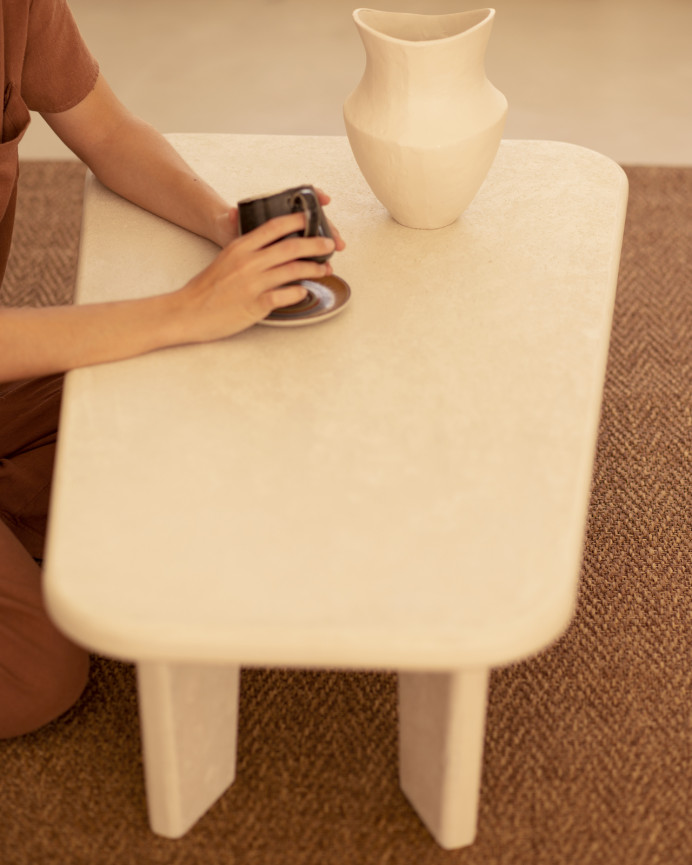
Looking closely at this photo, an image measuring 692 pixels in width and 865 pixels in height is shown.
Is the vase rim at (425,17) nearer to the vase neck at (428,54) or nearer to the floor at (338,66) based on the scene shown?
the vase neck at (428,54)

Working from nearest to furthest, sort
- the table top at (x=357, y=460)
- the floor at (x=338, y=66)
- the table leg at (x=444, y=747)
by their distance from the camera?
the table top at (x=357, y=460), the table leg at (x=444, y=747), the floor at (x=338, y=66)

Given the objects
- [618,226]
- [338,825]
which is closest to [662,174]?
[618,226]

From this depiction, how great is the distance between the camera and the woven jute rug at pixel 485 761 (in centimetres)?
111

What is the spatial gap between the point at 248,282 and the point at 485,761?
0.60 m

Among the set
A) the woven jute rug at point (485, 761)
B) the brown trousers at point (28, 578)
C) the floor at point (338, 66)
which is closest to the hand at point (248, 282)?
the brown trousers at point (28, 578)

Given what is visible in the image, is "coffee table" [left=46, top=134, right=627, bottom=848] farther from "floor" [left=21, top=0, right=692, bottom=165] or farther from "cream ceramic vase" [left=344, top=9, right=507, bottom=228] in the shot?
"floor" [left=21, top=0, right=692, bottom=165]

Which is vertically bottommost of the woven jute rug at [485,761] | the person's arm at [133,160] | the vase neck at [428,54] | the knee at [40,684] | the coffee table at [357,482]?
the woven jute rug at [485,761]

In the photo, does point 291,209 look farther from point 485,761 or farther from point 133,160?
point 485,761

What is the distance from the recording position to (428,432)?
94 centimetres

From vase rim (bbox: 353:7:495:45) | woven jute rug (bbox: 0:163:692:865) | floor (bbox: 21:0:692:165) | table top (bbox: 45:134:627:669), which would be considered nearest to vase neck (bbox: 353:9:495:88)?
vase rim (bbox: 353:7:495:45)

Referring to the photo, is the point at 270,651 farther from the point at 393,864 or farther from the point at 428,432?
the point at 393,864

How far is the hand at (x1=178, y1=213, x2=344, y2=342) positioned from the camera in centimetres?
103

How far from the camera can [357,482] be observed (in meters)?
0.89

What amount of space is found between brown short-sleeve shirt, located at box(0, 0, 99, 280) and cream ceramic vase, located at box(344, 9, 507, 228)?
338mm
